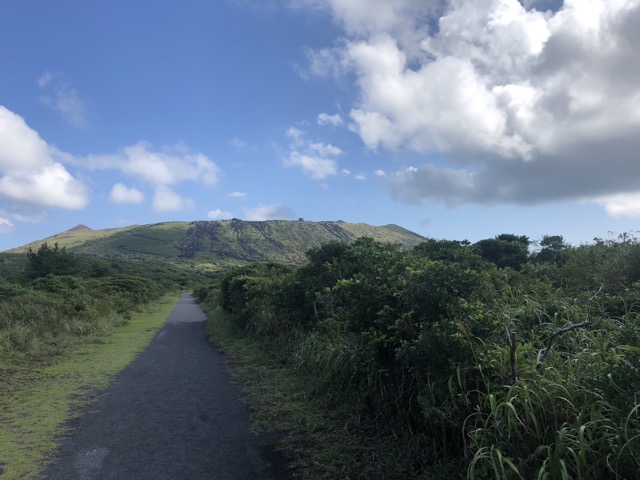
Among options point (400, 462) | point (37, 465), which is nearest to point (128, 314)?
point (37, 465)

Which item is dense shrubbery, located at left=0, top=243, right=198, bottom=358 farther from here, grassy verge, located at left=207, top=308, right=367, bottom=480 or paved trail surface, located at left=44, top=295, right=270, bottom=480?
grassy verge, located at left=207, top=308, right=367, bottom=480

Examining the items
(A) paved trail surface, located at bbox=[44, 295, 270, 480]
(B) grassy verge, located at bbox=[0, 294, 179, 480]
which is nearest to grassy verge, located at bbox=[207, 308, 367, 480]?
(A) paved trail surface, located at bbox=[44, 295, 270, 480]

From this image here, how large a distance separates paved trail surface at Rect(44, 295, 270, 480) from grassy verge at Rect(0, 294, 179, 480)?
0.26 m

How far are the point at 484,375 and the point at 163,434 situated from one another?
4.10m

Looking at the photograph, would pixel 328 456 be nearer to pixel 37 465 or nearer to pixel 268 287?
pixel 37 465

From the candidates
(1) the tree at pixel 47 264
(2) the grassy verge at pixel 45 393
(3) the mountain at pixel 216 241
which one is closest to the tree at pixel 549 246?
(2) the grassy verge at pixel 45 393

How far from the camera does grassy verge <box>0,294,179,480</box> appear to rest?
4.70 metres

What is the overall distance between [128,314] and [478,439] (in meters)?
21.1

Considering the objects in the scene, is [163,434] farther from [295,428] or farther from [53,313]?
[53,313]

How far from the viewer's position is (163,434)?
211 inches

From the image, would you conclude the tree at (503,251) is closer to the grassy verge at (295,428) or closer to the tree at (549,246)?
the tree at (549,246)

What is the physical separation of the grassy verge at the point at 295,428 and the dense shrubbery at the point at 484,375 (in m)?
0.26

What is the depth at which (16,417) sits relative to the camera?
5.99 meters

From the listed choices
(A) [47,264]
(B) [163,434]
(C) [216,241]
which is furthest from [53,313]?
(C) [216,241]
